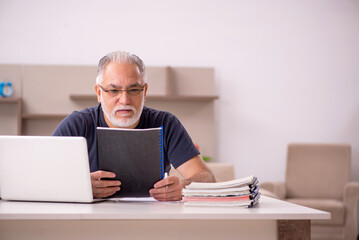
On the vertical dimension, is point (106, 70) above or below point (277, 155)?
above

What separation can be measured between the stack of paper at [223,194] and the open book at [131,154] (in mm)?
167

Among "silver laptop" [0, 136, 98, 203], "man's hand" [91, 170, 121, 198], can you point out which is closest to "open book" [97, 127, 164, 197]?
"man's hand" [91, 170, 121, 198]

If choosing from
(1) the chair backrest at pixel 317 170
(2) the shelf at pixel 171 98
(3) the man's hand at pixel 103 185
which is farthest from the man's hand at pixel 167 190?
(1) the chair backrest at pixel 317 170

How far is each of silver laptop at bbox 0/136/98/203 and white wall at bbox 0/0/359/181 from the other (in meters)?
3.40

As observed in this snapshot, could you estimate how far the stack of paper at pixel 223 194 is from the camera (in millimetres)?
1643

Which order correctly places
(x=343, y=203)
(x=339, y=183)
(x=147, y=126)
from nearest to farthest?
(x=147, y=126) < (x=343, y=203) < (x=339, y=183)

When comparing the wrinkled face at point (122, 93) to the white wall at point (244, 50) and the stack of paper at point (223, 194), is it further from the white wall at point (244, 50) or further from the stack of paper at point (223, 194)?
the white wall at point (244, 50)

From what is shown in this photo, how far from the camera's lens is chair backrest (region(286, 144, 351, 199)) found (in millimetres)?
4793

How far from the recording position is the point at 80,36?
16.5ft

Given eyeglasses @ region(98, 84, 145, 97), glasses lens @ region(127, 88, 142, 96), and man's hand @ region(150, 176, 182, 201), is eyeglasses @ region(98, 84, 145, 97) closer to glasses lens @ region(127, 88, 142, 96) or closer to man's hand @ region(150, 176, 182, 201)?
glasses lens @ region(127, 88, 142, 96)

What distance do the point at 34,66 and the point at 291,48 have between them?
8.73 ft

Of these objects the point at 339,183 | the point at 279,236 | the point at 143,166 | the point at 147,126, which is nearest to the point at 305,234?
the point at 279,236

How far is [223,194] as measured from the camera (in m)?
1.65

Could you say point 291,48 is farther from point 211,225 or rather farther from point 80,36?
point 211,225
